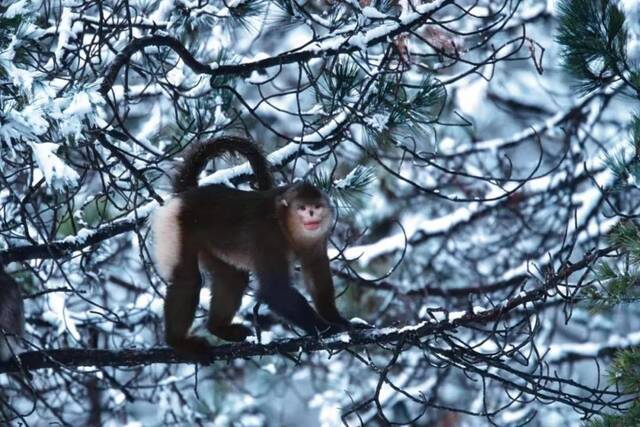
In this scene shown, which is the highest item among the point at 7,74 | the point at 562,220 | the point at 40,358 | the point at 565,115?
the point at 565,115

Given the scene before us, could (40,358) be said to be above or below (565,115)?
below

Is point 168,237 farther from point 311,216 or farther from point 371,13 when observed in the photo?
point 371,13

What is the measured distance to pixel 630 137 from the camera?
4.25 m

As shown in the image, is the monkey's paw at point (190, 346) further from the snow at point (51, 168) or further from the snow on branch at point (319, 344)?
the snow at point (51, 168)

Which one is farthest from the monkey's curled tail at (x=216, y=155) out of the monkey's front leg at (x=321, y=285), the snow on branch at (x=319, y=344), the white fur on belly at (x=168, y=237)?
the snow on branch at (x=319, y=344)

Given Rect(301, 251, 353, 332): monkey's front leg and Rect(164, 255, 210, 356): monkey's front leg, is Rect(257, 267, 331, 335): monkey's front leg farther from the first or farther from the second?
Rect(164, 255, 210, 356): monkey's front leg

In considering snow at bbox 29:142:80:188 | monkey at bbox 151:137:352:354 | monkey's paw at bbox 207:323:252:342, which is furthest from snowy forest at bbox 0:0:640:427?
monkey's paw at bbox 207:323:252:342

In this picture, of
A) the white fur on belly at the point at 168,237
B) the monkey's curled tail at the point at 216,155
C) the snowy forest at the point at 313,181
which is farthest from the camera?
the monkey's curled tail at the point at 216,155

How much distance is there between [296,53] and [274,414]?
7.59m

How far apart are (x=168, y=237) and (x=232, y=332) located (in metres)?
0.52

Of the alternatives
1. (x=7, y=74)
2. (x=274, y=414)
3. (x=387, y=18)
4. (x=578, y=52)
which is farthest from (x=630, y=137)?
(x=274, y=414)

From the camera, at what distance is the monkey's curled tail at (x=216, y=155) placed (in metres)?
4.63

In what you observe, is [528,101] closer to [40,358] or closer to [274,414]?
[274,414]

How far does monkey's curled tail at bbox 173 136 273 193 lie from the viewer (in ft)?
15.2
